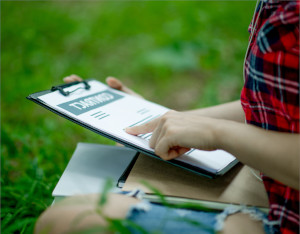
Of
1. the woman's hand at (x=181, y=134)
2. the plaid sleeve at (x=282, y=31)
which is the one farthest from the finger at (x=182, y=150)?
the plaid sleeve at (x=282, y=31)

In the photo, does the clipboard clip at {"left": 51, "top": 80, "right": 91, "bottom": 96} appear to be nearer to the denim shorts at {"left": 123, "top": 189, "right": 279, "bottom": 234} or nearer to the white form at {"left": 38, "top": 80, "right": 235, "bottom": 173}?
the white form at {"left": 38, "top": 80, "right": 235, "bottom": 173}

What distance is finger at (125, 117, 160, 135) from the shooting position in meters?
0.76

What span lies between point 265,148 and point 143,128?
0.30 meters

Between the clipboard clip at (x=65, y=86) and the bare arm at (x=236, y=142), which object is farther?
the clipboard clip at (x=65, y=86)

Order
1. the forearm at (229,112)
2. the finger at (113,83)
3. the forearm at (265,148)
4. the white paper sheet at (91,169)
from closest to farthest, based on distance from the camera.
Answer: the forearm at (265,148) < the white paper sheet at (91,169) < the forearm at (229,112) < the finger at (113,83)

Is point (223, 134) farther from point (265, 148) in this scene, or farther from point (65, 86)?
point (65, 86)

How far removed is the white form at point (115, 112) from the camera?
2.47 ft

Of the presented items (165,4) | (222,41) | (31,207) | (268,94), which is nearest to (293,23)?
(268,94)

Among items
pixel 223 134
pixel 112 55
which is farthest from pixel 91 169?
pixel 112 55

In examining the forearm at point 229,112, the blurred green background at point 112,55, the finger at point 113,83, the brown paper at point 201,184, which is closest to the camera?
the brown paper at point 201,184

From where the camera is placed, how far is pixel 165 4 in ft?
10.4

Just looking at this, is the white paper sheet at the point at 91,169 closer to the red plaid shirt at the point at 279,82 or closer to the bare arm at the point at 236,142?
the bare arm at the point at 236,142

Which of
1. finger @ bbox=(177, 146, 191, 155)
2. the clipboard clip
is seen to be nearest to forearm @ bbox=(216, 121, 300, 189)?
finger @ bbox=(177, 146, 191, 155)

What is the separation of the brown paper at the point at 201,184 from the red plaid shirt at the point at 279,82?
2.1 inches
